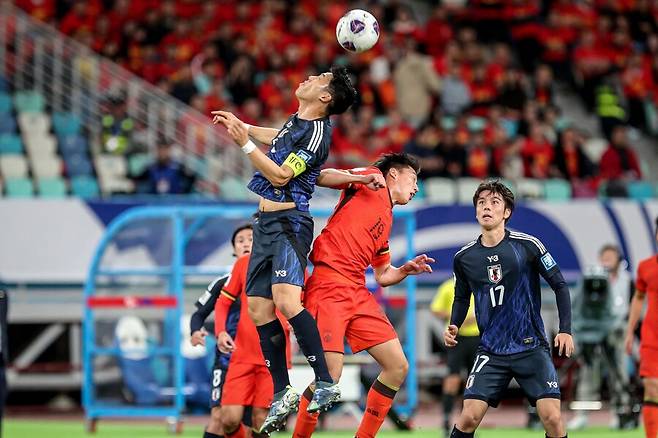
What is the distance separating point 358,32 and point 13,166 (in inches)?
361

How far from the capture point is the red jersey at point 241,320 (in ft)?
33.5

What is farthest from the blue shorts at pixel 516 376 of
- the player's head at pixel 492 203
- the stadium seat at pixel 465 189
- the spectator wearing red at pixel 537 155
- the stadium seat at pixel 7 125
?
the stadium seat at pixel 7 125

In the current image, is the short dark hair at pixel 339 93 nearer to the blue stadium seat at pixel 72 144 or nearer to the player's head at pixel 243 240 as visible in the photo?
the player's head at pixel 243 240

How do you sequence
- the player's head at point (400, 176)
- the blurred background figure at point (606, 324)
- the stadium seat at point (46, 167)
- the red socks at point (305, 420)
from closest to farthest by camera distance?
the red socks at point (305, 420) < the player's head at point (400, 176) < the blurred background figure at point (606, 324) < the stadium seat at point (46, 167)

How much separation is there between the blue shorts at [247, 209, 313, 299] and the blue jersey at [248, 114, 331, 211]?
0.37 ft

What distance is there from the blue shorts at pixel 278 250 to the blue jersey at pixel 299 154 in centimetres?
11

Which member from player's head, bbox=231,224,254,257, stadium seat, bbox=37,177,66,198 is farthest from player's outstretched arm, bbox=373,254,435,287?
stadium seat, bbox=37,177,66,198

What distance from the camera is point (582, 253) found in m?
17.5

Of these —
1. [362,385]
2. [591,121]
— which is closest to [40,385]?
[362,385]

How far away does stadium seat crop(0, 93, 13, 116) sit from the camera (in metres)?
18.4

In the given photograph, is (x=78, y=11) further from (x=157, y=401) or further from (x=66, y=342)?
(x=157, y=401)

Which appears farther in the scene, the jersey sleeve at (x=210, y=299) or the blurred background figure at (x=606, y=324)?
the blurred background figure at (x=606, y=324)

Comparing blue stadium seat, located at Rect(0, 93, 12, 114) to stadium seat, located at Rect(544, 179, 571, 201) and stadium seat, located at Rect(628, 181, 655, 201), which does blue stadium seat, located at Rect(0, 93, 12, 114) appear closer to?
stadium seat, located at Rect(544, 179, 571, 201)

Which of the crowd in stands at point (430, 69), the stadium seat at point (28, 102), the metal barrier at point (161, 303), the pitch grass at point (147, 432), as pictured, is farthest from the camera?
the crowd in stands at point (430, 69)
